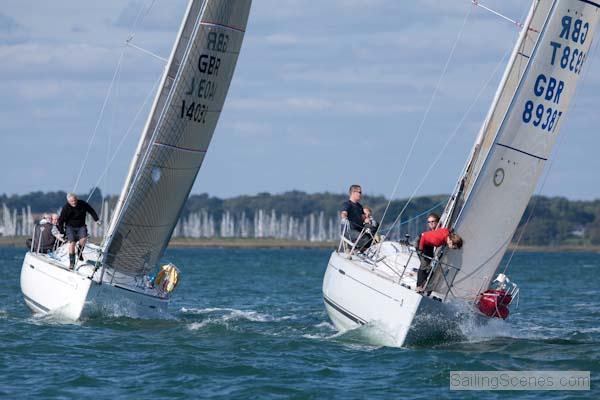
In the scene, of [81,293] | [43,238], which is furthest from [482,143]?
[43,238]

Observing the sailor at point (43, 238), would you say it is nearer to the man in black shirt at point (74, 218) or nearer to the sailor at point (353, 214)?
the man in black shirt at point (74, 218)

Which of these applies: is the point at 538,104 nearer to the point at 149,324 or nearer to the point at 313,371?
the point at 313,371

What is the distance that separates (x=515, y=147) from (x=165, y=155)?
5.90m

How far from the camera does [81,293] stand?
59.3ft

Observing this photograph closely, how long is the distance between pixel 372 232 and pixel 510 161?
10.6 feet

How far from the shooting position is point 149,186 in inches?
764

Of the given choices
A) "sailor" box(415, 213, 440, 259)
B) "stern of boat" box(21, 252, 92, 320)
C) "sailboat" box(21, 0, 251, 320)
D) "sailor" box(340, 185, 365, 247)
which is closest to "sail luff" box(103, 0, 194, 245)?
"sailboat" box(21, 0, 251, 320)

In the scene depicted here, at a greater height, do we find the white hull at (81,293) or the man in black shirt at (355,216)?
the man in black shirt at (355,216)

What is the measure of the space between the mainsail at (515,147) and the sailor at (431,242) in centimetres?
21

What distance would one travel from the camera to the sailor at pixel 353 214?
1872cm

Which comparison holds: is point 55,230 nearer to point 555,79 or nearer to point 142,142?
point 142,142

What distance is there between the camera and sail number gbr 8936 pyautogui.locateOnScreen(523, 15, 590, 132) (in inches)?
653

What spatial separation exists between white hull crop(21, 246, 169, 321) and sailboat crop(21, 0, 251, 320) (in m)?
0.02

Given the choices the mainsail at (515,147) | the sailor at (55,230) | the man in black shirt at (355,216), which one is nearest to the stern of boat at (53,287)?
the sailor at (55,230)
